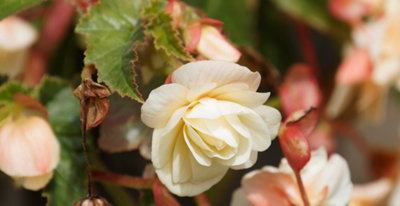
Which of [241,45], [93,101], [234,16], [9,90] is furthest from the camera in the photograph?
[234,16]

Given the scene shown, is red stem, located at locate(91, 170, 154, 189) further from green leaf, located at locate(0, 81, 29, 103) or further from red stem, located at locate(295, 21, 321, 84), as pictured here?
red stem, located at locate(295, 21, 321, 84)

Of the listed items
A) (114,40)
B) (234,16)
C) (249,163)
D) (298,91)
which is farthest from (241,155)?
(234,16)

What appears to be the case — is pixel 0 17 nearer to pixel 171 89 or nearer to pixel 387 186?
pixel 171 89

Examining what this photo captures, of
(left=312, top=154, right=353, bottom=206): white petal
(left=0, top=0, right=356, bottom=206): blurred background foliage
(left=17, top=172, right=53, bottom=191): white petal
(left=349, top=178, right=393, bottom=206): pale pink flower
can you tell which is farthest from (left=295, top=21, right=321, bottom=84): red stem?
(left=17, top=172, right=53, bottom=191): white petal

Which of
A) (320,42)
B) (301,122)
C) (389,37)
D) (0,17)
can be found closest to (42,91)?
(0,17)

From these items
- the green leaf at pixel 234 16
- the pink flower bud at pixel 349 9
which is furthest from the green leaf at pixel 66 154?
the pink flower bud at pixel 349 9

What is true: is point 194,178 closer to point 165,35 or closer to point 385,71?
point 165,35
